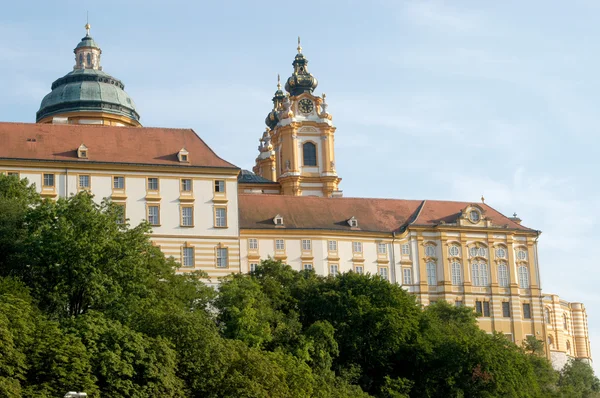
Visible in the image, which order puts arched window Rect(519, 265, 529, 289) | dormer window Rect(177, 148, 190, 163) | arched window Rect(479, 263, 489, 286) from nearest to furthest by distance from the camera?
dormer window Rect(177, 148, 190, 163)
arched window Rect(479, 263, 489, 286)
arched window Rect(519, 265, 529, 289)

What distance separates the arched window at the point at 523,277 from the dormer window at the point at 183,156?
108 ft

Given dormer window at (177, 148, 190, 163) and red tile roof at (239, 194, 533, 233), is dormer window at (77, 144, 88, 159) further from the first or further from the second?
red tile roof at (239, 194, 533, 233)

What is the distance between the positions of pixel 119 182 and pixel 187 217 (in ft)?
17.0

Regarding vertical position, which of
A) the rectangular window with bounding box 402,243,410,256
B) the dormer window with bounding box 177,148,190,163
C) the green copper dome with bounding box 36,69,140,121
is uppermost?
the green copper dome with bounding box 36,69,140,121

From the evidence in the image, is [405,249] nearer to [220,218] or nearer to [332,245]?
[332,245]

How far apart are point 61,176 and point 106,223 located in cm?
1848

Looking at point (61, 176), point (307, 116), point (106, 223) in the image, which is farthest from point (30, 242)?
point (307, 116)

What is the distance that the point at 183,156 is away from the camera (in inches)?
3287

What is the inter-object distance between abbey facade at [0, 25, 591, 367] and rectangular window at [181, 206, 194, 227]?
7cm

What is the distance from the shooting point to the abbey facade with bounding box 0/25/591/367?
81375 millimetres

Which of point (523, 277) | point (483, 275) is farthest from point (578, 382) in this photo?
point (483, 275)

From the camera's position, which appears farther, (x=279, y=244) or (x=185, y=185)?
(x=279, y=244)

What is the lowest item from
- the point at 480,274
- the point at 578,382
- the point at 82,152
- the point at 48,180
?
the point at 578,382

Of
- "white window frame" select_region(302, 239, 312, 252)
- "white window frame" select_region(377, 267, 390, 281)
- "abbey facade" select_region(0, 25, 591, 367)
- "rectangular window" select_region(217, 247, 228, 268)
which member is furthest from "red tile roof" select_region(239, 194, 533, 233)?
"rectangular window" select_region(217, 247, 228, 268)
